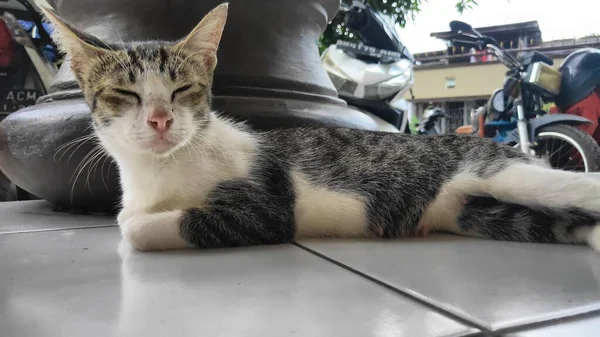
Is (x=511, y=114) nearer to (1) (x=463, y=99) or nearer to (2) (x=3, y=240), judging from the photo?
(1) (x=463, y=99)

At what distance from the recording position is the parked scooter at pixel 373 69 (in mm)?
3141

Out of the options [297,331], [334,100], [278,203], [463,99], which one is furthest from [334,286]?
[463,99]

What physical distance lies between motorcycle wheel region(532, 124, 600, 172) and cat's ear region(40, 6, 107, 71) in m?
2.31

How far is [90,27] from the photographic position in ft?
4.59

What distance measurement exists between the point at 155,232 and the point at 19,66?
1.97m

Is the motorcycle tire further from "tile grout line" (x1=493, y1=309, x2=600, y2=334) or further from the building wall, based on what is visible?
the building wall

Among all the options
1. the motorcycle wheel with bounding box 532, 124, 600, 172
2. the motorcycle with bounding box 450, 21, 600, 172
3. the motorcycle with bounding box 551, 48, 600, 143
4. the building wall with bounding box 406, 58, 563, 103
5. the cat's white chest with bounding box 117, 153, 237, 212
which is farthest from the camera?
the building wall with bounding box 406, 58, 563, 103

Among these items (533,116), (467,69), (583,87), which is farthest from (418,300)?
(467,69)

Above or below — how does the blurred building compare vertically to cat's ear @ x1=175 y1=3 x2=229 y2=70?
above

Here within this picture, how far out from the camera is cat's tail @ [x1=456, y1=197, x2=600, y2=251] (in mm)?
921

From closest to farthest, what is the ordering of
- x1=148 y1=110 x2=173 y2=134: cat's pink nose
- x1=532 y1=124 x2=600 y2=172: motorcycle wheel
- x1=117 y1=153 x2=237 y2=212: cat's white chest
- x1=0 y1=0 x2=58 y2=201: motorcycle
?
x1=148 y1=110 x2=173 y2=134: cat's pink nose
x1=117 y1=153 x2=237 y2=212: cat's white chest
x1=0 y1=0 x2=58 y2=201: motorcycle
x1=532 y1=124 x2=600 y2=172: motorcycle wheel

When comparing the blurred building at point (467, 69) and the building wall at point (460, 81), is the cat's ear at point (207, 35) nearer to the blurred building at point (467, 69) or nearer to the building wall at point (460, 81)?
the blurred building at point (467, 69)

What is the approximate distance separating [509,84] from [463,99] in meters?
0.80

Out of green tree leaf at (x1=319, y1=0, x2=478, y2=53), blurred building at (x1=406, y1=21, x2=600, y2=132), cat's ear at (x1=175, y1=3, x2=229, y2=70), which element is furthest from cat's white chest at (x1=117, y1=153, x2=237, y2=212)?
blurred building at (x1=406, y1=21, x2=600, y2=132)
